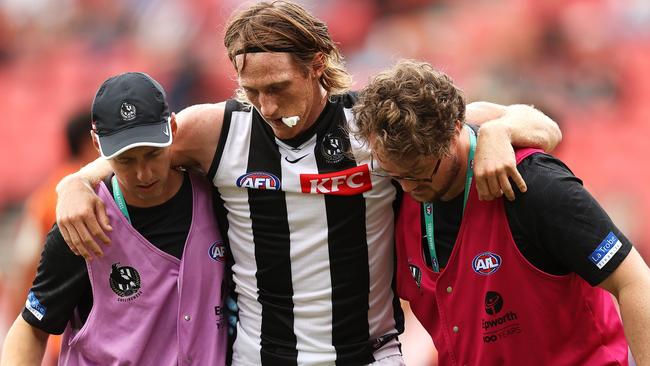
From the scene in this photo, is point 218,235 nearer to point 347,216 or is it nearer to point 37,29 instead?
point 347,216

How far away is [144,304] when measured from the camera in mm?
3623

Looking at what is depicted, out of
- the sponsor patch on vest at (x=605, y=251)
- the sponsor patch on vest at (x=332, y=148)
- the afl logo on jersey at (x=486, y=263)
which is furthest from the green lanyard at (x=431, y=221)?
the sponsor patch on vest at (x=605, y=251)

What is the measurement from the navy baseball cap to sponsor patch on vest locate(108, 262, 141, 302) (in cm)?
44

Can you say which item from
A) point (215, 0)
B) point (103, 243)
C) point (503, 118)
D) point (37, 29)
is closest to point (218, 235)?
point (103, 243)

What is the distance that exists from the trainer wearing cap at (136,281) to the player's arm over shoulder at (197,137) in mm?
70

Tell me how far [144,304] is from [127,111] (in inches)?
27.2

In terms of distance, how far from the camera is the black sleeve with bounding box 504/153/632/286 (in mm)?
3152

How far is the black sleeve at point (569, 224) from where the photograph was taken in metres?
3.15

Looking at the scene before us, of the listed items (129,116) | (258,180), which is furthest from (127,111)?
(258,180)

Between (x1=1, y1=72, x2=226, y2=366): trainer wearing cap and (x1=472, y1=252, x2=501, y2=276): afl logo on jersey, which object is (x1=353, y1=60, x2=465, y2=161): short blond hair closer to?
(x1=472, y1=252, x2=501, y2=276): afl logo on jersey

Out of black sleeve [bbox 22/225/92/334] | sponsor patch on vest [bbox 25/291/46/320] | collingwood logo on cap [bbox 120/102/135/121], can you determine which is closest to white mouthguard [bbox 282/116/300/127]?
collingwood logo on cap [bbox 120/102/135/121]

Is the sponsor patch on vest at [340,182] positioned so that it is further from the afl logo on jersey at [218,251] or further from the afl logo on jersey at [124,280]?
the afl logo on jersey at [124,280]

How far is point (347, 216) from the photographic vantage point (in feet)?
12.0

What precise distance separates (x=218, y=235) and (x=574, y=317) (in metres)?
1.30
